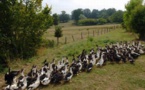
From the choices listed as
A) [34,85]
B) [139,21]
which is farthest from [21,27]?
[139,21]

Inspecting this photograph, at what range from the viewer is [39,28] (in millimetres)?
18875

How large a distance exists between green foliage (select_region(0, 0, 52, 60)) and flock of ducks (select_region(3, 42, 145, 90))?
3.89 m

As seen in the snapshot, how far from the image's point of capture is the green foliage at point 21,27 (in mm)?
15906

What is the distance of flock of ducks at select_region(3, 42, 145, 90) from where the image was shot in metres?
10.7

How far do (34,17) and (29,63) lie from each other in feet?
12.3

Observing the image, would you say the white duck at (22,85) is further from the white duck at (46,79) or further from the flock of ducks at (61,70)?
the white duck at (46,79)

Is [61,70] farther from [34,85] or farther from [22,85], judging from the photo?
[22,85]

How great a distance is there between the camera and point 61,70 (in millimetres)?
12352

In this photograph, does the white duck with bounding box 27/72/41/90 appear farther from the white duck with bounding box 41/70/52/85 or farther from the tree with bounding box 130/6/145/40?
the tree with bounding box 130/6/145/40

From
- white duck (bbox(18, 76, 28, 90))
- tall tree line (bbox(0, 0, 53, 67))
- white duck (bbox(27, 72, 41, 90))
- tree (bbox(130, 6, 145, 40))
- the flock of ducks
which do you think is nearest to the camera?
white duck (bbox(18, 76, 28, 90))

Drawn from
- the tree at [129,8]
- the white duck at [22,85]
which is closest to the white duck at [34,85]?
the white duck at [22,85]

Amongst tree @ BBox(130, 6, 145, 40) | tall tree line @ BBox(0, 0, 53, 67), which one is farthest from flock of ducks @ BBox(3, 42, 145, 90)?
tree @ BBox(130, 6, 145, 40)

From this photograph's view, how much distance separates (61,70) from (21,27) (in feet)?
21.3

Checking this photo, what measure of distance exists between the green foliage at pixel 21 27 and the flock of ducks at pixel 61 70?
3890 mm
